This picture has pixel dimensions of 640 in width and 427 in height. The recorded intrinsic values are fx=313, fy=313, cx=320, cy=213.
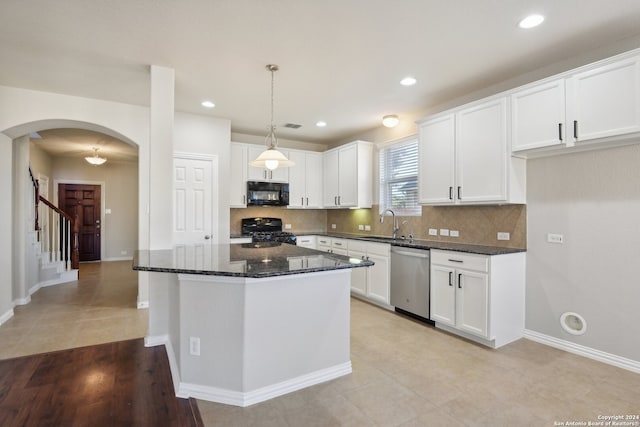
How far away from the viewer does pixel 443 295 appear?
3.42m

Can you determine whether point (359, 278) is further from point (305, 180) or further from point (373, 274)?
point (305, 180)

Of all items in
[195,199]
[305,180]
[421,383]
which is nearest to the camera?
[421,383]

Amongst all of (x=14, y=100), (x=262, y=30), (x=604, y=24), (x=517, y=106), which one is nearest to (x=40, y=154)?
(x=14, y=100)

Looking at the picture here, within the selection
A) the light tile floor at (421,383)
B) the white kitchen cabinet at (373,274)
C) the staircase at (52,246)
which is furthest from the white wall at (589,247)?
the staircase at (52,246)

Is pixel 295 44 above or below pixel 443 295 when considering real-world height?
above

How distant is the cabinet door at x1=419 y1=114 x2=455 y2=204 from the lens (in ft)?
12.0

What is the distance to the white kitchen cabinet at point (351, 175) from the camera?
5.19m

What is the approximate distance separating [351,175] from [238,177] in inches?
74.8

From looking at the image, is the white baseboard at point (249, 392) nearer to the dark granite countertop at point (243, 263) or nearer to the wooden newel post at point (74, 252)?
the dark granite countertop at point (243, 263)

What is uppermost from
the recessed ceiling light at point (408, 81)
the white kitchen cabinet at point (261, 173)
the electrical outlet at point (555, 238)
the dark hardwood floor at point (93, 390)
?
the recessed ceiling light at point (408, 81)

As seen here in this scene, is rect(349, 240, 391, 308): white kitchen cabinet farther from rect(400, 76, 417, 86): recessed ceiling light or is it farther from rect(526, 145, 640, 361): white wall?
rect(400, 76, 417, 86): recessed ceiling light

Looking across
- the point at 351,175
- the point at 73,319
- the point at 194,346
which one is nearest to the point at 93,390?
the point at 194,346

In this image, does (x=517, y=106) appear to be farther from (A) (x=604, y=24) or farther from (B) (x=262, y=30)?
(B) (x=262, y=30)

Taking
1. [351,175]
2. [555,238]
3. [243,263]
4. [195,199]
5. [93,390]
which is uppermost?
[351,175]
